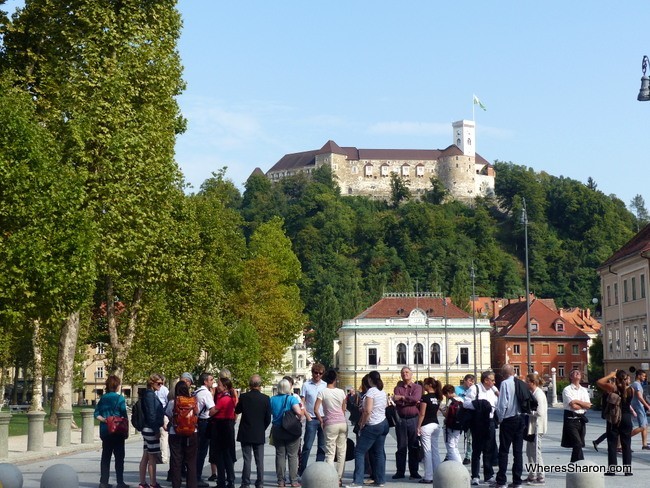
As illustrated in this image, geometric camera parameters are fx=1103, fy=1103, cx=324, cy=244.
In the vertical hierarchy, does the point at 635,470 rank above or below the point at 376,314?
below

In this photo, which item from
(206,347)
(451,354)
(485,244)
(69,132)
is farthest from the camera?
(485,244)

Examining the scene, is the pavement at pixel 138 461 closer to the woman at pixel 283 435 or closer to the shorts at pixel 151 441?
the woman at pixel 283 435

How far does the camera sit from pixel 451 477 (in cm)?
1354

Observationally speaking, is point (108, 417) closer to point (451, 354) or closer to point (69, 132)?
point (69, 132)

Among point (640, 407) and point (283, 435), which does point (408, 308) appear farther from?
point (283, 435)

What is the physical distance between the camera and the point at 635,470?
2070 centimetres

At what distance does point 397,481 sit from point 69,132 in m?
17.3

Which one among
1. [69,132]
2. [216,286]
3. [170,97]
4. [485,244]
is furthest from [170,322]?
[485,244]

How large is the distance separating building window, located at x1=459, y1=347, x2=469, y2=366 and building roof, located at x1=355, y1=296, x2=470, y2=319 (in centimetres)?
341

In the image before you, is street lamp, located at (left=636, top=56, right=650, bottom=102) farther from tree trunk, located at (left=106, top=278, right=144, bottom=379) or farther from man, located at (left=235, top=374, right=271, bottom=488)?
tree trunk, located at (left=106, top=278, right=144, bottom=379)

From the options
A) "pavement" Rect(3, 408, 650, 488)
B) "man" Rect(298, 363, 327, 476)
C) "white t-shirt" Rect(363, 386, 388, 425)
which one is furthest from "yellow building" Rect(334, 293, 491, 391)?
"white t-shirt" Rect(363, 386, 388, 425)

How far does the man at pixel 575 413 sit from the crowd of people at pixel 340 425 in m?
0.02

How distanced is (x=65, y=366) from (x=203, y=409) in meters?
17.6

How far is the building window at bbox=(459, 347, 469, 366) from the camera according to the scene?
109625 mm
